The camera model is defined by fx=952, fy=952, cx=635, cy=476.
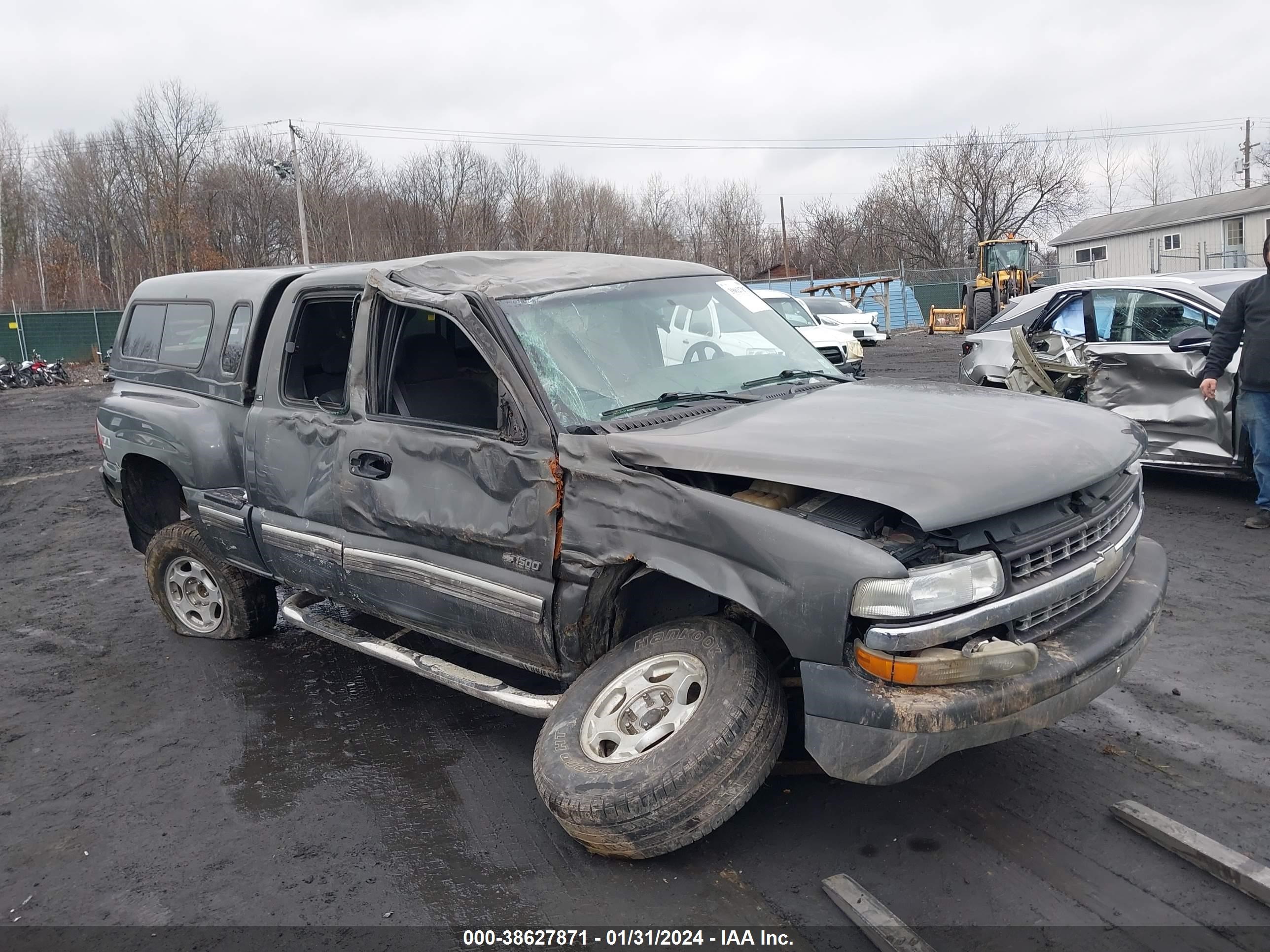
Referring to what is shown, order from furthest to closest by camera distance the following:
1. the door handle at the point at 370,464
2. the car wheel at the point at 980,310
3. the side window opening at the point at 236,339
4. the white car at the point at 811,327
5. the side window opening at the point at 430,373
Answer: the car wheel at the point at 980,310 < the white car at the point at 811,327 < the side window opening at the point at 236,339 < the side window opening at the point at 430,373 < the door handle at the point at 370,464

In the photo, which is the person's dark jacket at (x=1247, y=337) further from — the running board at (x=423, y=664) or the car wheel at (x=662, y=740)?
the running board at (x=423, y=664)

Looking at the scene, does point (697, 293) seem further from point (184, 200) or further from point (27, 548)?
point (184, 200)

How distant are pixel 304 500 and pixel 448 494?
40.7 inches

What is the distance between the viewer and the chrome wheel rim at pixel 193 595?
18.1 feet

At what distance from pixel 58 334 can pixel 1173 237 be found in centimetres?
4400

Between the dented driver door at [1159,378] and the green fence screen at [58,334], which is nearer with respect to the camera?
the dented driver door at [1159,378]

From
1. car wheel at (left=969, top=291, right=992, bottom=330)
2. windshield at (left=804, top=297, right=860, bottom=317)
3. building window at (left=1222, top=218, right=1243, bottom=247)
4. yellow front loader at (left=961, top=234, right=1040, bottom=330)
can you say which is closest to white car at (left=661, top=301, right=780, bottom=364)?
car wheel at (left=969, top=291, right=992, bottom=330)

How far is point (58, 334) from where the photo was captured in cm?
3312

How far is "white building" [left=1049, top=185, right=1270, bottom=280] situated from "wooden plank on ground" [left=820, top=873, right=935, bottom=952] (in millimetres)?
35432

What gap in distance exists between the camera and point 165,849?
342 cm

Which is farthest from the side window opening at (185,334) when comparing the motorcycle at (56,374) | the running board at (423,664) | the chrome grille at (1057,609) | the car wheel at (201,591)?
the motorcycle at (56,374)

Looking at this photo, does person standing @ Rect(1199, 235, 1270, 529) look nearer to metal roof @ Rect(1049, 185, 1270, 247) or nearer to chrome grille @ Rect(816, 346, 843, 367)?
chrome grille @ Rect(816, 346, 843, 367)

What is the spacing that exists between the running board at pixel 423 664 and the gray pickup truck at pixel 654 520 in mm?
14

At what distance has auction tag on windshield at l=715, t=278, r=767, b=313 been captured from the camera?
15.2 feet
